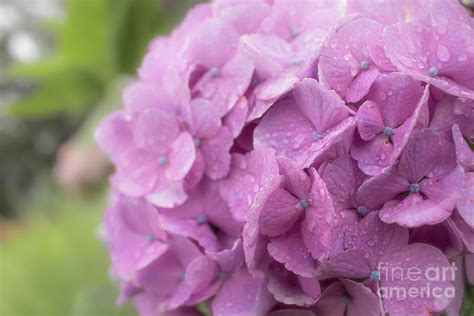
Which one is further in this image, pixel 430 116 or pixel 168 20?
pixel 168 20

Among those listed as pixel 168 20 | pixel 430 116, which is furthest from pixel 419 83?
pixel 168 20

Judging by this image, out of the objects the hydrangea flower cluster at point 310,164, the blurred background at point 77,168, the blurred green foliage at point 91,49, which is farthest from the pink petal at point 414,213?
the blurred green foliage at point 91,49

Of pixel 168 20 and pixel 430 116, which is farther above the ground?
pixel 430 116

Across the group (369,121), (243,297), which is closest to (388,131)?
(369,121)

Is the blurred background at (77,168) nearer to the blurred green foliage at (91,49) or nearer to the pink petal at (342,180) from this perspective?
the blurred green foliage at (91,49)

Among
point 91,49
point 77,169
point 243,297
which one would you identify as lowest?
point 77,169

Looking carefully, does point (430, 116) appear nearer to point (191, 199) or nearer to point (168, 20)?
point (191, 199)

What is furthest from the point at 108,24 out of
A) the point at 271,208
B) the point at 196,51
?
the point at 271,208

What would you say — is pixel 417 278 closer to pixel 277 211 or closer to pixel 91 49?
pixel 277 211
